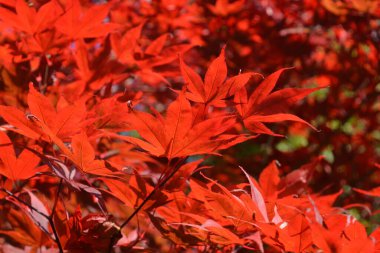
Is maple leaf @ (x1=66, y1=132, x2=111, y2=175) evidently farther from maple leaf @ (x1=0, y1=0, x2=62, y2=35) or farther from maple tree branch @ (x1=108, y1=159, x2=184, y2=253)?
maple leaf @ (x1=0, y1=0, x2=62, y2=35)

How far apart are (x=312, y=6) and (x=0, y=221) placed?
1382mm

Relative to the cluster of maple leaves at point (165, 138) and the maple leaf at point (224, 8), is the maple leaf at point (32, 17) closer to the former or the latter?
the cluster of maple leaves at point (165, 138)

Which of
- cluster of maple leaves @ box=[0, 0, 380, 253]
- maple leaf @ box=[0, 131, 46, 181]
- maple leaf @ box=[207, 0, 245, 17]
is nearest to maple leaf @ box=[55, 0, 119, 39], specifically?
cluster of maple leaves @ box=[0, 0, 380, 253]

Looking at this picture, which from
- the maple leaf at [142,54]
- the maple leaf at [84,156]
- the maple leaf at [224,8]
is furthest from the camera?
the maple leaf at [224,8]

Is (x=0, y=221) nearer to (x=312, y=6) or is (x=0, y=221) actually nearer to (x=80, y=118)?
(x=80, y=118)

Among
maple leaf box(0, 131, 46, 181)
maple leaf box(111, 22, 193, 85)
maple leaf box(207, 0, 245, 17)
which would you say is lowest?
maple leaf box(207, 0, 245, 17)

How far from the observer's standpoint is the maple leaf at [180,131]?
59 centimetres

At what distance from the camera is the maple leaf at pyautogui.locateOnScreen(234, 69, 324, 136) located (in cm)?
61

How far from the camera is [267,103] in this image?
62 centimetres

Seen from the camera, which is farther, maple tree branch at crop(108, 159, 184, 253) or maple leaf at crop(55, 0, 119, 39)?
maple leaf at crop(55, 0, 119, 39)

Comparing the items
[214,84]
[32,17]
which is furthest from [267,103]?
[32,17]

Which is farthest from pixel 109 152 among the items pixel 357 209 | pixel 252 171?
pixel 357 209

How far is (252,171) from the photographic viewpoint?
65.3 inches

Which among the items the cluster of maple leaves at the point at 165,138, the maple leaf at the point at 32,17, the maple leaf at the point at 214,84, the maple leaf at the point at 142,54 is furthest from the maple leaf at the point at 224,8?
the maple leaf at the point at 214,84
